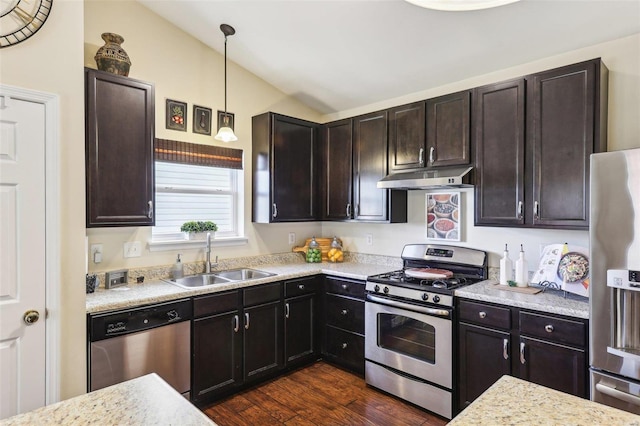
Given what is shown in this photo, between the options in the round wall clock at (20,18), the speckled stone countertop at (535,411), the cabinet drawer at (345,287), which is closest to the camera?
the speckled stone countertop at (535,411)

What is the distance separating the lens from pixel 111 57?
249cm

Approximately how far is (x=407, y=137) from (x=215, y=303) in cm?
213

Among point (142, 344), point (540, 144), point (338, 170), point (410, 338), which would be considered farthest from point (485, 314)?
point (142, 344)

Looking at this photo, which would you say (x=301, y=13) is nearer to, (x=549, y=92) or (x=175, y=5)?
(x=175, y=5)

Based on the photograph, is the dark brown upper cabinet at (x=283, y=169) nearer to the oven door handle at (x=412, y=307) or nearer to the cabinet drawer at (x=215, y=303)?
the cabinet drawer at (x=215, y=303)

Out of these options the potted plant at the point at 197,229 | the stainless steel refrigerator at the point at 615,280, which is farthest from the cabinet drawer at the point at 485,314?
the potted plant at the point at 197,229

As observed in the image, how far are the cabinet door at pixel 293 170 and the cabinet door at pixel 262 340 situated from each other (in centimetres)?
92

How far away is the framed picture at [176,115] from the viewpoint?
3109mm

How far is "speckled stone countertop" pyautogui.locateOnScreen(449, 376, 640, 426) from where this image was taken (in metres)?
0.97

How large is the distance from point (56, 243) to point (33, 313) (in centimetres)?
36

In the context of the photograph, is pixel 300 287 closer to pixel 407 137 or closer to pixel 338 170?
pixel 338 170

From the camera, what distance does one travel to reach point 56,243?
6.23ft

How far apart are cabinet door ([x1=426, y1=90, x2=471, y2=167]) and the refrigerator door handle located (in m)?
1.64

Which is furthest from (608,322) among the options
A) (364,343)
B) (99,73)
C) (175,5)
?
(175,5)
